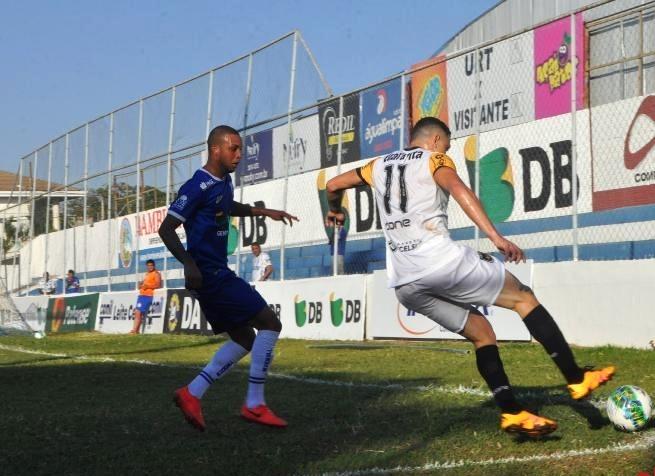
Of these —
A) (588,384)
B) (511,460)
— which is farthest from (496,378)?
(511,460)

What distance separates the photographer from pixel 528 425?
18.2 feet

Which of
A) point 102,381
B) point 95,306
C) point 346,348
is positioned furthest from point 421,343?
point 95,306

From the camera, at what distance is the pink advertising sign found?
1564cm

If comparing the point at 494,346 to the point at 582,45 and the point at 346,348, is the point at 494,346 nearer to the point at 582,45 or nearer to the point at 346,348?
the point at 346,348

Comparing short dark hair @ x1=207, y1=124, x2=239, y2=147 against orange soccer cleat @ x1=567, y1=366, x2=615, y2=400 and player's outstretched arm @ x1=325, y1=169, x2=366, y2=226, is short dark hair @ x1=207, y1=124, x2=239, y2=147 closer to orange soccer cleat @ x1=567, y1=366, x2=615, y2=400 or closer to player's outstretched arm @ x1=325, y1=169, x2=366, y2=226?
player's outstretched arm @ x1=325, y1=169, x2=366, y2=226

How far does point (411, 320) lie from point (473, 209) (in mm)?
10629

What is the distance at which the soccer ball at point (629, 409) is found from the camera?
227 inches

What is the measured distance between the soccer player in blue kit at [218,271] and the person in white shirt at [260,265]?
14.1m

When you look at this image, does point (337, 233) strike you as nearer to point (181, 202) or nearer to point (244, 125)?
point (244, 125)

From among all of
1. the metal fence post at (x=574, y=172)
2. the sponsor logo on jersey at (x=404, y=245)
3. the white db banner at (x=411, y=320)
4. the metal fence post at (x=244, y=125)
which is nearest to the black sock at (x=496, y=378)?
the sponsor logo on jersey at (x=404, y=245)

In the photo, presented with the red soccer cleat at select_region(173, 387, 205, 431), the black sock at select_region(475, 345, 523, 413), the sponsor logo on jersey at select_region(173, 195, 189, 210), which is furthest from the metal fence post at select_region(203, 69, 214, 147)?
the black sock at select_region(475, 345, 523, 413)

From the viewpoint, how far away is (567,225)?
15.0 metres

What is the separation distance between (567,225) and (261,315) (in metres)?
8.70

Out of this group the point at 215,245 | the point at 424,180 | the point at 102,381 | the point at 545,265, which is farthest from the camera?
the point at 545,265
